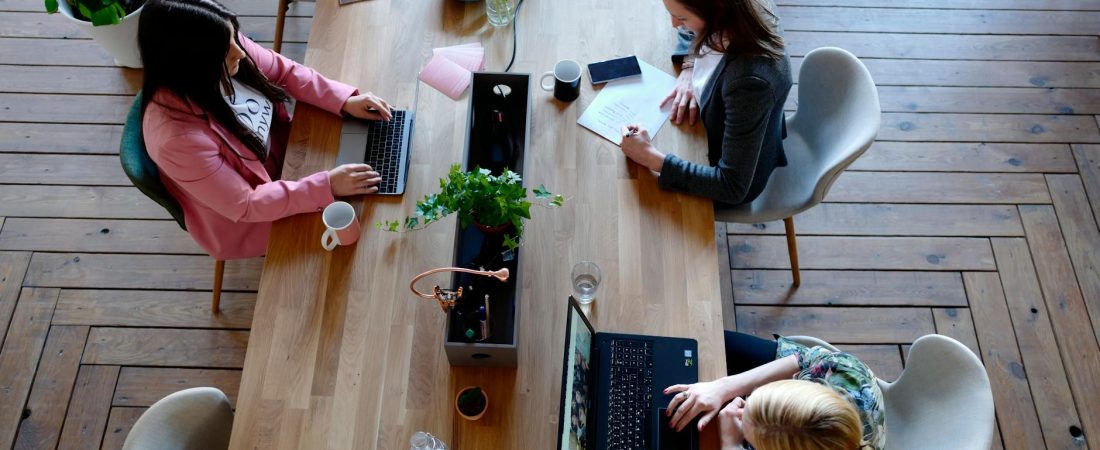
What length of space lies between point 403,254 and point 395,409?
395 mm

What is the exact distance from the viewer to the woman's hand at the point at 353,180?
1.82 meters

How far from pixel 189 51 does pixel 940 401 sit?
6.41 feet

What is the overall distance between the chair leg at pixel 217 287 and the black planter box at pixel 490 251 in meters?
1.11

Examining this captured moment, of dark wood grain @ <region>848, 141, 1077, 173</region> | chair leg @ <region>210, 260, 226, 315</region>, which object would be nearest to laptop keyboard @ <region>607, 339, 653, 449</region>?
→ chair leg @ <region>210, 260, 226, 315</region>

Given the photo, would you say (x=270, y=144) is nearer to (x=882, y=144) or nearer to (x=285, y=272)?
(x=285, y=272)

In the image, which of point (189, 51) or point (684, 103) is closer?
point (189, 51)

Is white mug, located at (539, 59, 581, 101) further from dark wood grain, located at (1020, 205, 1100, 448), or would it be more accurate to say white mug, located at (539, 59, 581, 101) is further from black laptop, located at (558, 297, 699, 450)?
dark wood grain, located at (1020, 205, 1100, 448)

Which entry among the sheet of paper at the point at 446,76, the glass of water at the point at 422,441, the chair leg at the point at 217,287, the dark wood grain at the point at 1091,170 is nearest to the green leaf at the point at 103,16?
the chair leg at the point at 217,287

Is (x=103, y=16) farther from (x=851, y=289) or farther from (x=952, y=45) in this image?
(x=952, y=45)

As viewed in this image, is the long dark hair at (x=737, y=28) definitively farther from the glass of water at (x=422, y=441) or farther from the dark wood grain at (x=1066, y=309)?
the dark wood grain at (x=1066, y=309)

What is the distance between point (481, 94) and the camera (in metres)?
1.93

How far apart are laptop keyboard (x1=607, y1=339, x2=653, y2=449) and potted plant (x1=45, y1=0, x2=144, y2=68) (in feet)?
6.39

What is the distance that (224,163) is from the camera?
1850mm

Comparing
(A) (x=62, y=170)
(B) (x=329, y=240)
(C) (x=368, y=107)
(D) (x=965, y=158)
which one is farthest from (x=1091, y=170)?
(A) (x=62, y=170)
